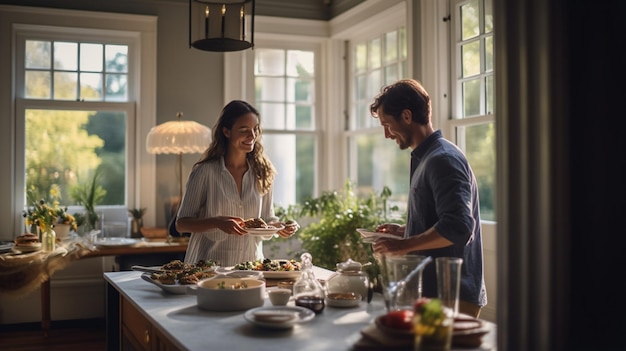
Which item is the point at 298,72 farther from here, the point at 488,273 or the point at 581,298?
the point at 581,298

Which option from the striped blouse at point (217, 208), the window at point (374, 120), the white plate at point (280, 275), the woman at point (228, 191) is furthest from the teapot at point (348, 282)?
the window at point (374, 120)

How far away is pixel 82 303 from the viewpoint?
519 cm

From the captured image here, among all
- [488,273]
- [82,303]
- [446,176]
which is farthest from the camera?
[82,303]

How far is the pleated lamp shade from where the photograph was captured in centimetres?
488

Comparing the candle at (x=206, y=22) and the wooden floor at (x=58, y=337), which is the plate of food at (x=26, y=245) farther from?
the candle at (x=206, y=22)

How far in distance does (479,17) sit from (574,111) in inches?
115

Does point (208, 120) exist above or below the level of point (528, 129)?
above

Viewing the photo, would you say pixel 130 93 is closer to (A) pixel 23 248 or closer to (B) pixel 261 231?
(A) pixel 23 248

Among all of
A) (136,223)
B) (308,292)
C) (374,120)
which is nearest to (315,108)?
(374,120)

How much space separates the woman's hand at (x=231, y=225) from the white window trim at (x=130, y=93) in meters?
2.68

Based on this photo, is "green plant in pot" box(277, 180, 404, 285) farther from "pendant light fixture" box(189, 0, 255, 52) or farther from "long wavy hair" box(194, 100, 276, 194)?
"pendant light fixture" box(189, 0, 255, 52)

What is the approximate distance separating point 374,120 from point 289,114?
805 mm

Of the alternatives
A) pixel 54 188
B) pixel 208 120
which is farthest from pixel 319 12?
pixel 54 188

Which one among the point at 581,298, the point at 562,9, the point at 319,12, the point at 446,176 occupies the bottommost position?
the point at 581,298
